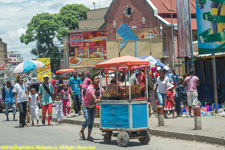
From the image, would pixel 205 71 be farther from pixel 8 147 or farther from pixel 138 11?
pixel 138 11

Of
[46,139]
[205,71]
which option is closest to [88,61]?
[205,71]

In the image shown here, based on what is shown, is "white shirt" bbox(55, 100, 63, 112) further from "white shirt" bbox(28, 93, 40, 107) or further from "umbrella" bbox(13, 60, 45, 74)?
"umbrella" bbox(13, 60, 45, 74)

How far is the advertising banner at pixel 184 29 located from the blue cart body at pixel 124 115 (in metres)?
8.41

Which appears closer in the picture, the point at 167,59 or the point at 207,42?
the point at 207,42

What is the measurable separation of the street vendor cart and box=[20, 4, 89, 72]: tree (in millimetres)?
60179

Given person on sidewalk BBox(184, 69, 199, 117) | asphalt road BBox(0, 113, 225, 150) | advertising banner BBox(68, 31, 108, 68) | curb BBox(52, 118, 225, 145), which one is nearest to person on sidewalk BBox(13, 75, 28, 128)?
asphalt road BBox(0, 113, 225, 150)

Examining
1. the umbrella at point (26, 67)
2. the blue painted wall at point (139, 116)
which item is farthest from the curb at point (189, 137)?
the umbrella at point (26, 67)

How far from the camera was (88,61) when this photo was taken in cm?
4212

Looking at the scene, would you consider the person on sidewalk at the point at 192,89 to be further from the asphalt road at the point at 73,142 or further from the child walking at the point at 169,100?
the asphalt road at the point at 73,142

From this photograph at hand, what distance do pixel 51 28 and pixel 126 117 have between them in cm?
6210

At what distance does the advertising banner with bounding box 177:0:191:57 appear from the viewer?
709 inches

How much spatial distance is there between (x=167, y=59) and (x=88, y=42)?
9016 millimetres

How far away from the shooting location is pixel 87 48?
140 feet

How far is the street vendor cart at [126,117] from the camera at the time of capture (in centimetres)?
995
